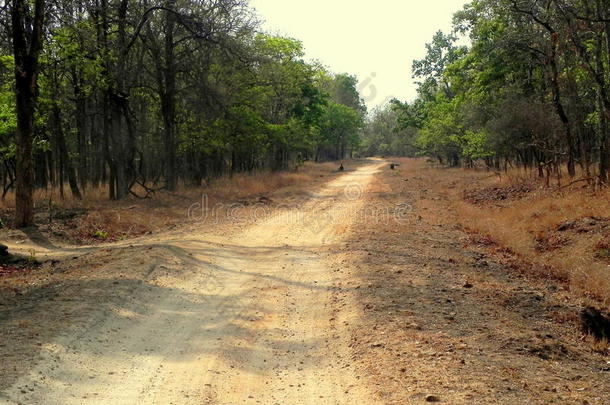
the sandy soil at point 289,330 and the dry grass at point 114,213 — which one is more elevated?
the dry grass at point 114,213

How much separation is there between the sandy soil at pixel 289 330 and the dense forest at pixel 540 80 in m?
9.09

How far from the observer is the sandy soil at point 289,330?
496 centimetres

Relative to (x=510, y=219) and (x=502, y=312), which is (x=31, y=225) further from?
(x=510, y=219)

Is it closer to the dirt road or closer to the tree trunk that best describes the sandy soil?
the dirt road

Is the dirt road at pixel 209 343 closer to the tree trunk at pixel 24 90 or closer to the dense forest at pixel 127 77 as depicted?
the tree trunk at pixel 24 90

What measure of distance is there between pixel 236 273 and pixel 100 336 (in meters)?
3.84

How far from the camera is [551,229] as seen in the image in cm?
1403

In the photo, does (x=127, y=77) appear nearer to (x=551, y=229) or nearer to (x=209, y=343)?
(x=551, y=229)

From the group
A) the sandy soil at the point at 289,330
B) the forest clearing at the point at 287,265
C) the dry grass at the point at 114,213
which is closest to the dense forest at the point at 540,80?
the forest clearing at the point at 287,265

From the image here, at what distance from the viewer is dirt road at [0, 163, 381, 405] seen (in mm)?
4902

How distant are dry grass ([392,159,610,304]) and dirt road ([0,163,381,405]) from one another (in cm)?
463

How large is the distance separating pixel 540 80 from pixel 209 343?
24.0 m

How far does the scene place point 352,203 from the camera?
2220 centimetres

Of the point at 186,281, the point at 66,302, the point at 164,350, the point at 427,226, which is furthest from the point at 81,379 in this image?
the point at 427,226
